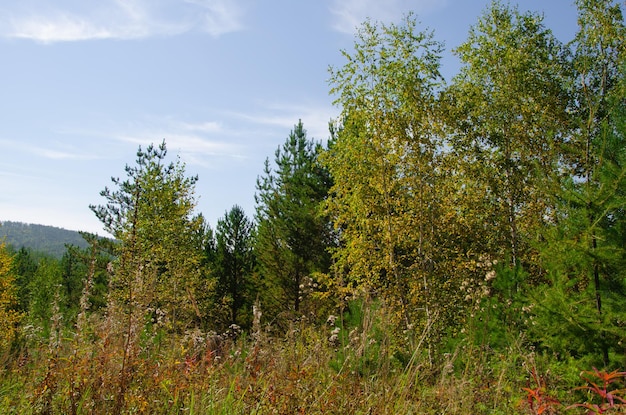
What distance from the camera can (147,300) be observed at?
2953 millimetres

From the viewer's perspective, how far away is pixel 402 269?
11516 millimetres

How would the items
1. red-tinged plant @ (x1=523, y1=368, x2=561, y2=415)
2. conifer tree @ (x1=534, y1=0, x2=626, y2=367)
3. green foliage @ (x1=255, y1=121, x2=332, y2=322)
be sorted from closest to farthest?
red-tinged plant @ (x1=523, y1=368, x2=561, y2=415) → conifer tree @ (x1=534, y1=0, x2=626, y2=367) → green foliage @ (x1=255, y1=121, x2=332, y2=322)

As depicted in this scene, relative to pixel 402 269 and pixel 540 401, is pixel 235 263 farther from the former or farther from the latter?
pixel 540 401

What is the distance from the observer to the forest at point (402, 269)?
3229 millimetres

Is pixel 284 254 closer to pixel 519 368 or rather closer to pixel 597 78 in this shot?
pixel 597 78

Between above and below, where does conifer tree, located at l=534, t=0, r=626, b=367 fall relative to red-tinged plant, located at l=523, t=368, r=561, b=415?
above

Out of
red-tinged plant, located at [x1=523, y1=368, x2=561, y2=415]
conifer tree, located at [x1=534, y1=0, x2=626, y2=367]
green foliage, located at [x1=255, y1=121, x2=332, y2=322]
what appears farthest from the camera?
green foliage, located at [x1=255, y1=121, x2=332, y2=322]

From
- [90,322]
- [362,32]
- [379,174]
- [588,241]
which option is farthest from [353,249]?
[90,322]

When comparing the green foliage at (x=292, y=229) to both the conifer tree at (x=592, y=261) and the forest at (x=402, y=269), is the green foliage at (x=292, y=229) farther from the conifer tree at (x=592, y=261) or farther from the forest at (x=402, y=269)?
the conifer tree at (x=592, y=261)

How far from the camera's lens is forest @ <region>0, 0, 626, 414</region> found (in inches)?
127

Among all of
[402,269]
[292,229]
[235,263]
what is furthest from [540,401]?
[235,263]

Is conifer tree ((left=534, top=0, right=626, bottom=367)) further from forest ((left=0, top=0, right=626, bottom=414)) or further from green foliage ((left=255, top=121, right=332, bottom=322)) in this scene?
green foliage ((left=255, top=121, right=332, bottom=322))

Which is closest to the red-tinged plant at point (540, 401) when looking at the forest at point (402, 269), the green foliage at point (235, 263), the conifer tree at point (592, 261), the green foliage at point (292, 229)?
the forest at point (402, 269)

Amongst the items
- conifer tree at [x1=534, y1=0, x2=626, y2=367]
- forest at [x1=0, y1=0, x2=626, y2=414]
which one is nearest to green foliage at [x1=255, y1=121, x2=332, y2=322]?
forest at [x1=0, y1=0, x2=626, y2=414]
